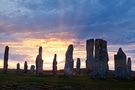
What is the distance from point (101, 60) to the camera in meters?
59.2

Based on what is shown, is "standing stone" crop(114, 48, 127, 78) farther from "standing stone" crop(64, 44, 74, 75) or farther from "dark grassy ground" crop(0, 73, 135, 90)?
"dark grassy ground" crop(0, 73, 135, 90)

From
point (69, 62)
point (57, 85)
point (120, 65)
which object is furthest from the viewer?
point (69, 62)

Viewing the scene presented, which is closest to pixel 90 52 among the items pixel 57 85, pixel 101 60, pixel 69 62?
pixel 69 62

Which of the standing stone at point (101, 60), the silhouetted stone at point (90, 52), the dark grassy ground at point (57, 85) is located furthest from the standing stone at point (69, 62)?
the dark grassy ground at point (57, 85)

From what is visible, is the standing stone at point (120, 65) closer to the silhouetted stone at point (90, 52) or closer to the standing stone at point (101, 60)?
the standing stone at point (101, 60)

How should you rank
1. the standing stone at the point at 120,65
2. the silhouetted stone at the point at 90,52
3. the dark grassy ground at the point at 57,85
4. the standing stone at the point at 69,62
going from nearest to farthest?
the dark grassy ground at the point at 57,85 < the standing stone at the point at 120,65 < the silhouetted stone at the point at 90,52 < the standing stone at the point at 69,62

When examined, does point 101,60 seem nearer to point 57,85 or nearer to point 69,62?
point 69,62

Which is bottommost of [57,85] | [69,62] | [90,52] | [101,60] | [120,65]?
[57,85]

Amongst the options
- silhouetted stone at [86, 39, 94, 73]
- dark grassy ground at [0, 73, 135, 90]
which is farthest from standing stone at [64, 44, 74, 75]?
dark grassy ground at [0, 73, 135, 90]

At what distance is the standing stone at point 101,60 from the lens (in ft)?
192

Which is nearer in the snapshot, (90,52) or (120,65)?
(120,65)

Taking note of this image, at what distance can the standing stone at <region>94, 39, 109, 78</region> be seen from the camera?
5866 centimetres

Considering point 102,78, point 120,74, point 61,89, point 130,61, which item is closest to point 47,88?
point 61,89

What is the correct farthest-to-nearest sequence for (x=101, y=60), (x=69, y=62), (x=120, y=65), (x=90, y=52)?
(x=69, y=62) < (x=90, y=52) < (x=120, y=65) < (x=101, y=60)
